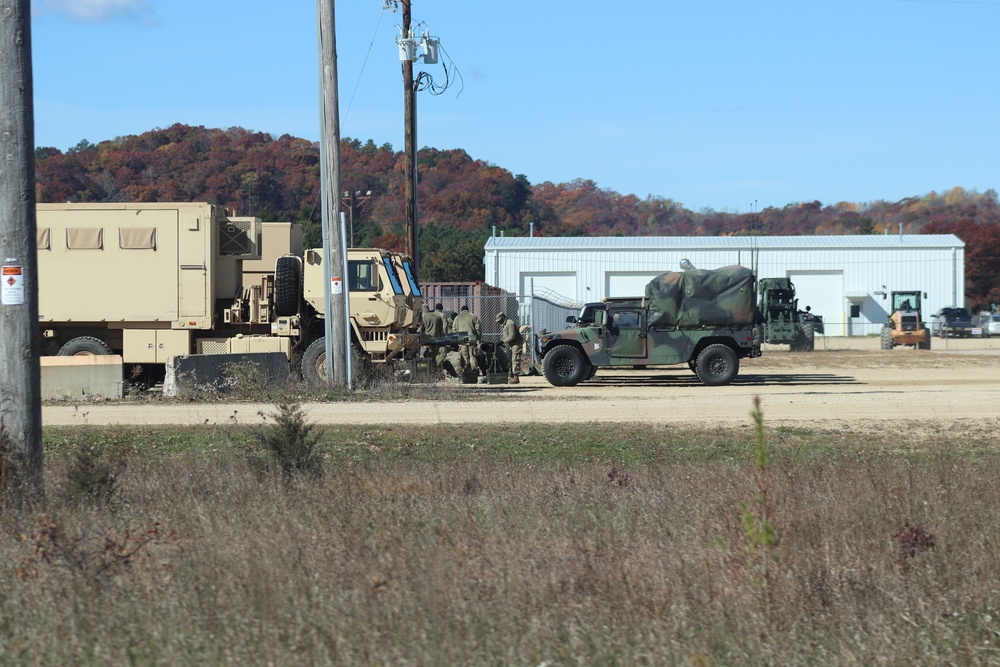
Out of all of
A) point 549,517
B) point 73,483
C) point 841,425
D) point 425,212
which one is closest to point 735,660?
point 549,517

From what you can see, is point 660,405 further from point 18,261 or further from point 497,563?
point 497,563

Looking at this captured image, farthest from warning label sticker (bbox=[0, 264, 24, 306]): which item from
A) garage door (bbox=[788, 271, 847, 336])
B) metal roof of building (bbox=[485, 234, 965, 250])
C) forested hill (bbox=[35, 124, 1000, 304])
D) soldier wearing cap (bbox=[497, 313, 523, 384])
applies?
garage door (bbox=[788, 271, 847, 336])

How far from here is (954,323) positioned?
56.0m

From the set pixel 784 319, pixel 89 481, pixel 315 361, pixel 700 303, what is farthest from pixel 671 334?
pixel 784 319

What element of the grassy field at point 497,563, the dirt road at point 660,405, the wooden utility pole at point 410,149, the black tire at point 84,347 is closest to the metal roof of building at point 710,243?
the wooden utility pole at point 410,149

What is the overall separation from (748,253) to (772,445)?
55245 mm

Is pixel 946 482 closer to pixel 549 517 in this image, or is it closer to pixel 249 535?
pixel 549 517

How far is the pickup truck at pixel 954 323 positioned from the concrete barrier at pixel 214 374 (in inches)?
1630

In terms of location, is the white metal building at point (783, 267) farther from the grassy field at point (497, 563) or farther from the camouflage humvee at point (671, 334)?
the grassy field at point (497, 563)

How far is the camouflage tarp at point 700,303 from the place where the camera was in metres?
23.0

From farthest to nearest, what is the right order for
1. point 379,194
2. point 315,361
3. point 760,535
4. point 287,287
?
point 379,194 → point 287,287 → point 315,361 → point 760,535

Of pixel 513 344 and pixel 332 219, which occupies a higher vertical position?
pixel 332 219

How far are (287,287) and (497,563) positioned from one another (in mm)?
15592

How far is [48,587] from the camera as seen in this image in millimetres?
6172
